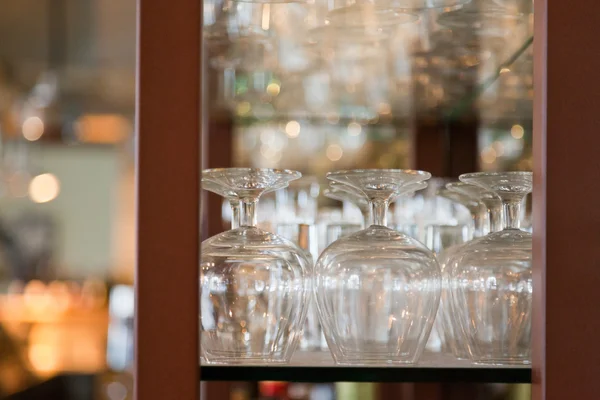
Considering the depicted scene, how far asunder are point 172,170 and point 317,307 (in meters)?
0.23

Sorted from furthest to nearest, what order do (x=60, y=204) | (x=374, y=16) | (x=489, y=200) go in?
1. (x=60, y=204)
2. (x=374, y=16)
3. (x=489, y=200)

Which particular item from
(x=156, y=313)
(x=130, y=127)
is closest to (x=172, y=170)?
(x=156, y=313)

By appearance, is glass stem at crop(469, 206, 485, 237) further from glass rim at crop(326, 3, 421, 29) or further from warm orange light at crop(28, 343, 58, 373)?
warm orange light at crop(28, 343, 58, 373)

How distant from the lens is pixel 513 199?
825mm

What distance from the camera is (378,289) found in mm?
773

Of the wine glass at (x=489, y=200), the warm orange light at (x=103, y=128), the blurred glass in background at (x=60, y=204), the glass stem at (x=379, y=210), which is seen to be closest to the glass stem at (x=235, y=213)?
the glass stem at (x=379, y=210)

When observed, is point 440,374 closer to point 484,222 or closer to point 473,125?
point 484,222

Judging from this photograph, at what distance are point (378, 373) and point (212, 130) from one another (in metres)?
1.27

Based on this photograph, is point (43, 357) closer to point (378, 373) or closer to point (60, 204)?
point (60, 204)

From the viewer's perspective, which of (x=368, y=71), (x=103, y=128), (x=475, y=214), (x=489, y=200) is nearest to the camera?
(x=489, y=200)

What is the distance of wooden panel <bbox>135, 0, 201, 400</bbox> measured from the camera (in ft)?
2.06

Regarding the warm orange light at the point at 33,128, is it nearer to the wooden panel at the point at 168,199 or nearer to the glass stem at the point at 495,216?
the glass stem at the point at 495,216

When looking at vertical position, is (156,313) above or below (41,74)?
below

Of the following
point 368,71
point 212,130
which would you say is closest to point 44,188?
point 212,130
